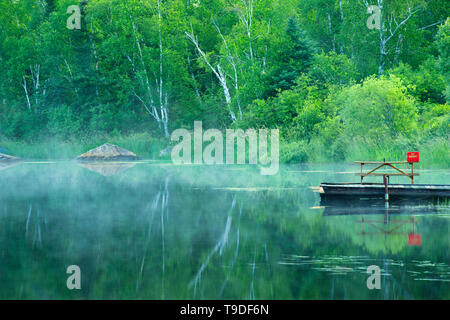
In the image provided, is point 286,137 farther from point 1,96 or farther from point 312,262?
point 1,96

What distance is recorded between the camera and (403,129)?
37656 millimetres

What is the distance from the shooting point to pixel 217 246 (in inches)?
495

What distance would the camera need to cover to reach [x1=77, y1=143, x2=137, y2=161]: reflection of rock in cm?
5278

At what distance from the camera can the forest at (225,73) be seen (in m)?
40.3

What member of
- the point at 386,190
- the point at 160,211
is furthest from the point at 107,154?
the point at 386,190

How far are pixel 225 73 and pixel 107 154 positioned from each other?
1332 cm

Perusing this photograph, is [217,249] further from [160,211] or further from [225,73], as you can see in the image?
[225,73]

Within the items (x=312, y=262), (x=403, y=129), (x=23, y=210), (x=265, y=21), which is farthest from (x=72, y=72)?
(x=312, y=262)

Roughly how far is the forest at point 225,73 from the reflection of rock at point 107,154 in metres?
3.03

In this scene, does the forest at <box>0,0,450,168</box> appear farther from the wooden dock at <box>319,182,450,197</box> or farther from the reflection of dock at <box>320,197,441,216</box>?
the reflection of dock at <box>320,197,441,216</box>

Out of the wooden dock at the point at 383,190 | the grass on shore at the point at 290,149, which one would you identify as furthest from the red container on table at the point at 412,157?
the grass on shore at the point at 290,149

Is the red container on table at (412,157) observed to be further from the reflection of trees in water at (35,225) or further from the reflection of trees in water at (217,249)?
the reflection of trees in water at (35,225)
